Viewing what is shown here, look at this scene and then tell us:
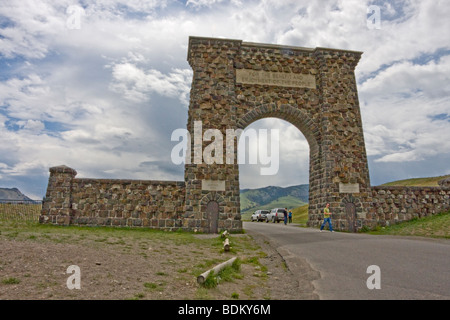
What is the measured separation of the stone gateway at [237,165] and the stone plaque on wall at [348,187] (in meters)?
0.06

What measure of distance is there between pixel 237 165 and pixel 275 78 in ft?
20.2

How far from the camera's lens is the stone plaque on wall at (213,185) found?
55.3 ft

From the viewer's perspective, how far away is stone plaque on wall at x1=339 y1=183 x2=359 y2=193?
1806 cm

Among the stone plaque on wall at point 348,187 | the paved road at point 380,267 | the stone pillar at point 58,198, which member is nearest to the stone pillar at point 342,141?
the stone plaque on wall at point 348,187

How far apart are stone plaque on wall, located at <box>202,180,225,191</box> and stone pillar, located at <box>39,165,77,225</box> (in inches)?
289

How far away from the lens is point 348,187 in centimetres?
1814

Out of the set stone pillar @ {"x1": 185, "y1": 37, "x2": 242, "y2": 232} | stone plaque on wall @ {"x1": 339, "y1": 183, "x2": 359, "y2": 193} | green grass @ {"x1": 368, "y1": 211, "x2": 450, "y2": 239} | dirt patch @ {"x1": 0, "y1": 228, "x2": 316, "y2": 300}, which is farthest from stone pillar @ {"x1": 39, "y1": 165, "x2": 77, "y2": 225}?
green grass @ {"x1": 368, "y1": 211, "x2": 450, "y2": 239}

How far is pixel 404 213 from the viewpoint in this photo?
18.7 metres

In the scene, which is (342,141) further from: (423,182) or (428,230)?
(423,182)

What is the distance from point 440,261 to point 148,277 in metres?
7.06

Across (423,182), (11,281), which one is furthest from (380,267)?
(423,182)
